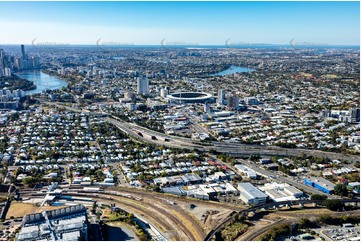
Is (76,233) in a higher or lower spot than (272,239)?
higher

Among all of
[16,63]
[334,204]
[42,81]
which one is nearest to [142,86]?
[42,81]

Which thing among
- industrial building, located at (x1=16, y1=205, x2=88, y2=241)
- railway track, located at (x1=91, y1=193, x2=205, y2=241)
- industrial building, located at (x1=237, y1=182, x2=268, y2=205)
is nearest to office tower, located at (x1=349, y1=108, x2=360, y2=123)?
industrial building, located at (x1=237, y1=182, x2=268, y2=205)

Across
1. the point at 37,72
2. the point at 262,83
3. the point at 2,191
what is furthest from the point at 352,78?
the point at 37,72

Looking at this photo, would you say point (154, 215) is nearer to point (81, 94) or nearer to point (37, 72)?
point (81, 94)

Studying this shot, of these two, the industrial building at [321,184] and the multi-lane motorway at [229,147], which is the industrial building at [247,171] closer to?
the multi-lane motorway at [229,147]

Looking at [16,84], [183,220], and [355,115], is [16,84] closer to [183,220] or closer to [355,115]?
[355,115]
